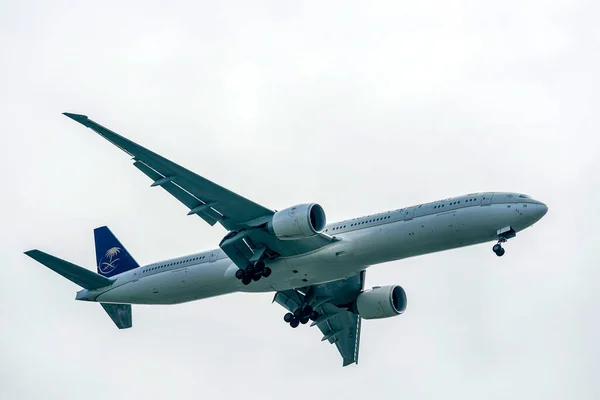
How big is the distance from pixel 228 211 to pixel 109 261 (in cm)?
1159

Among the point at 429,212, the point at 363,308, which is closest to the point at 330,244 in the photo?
the point at 429,212

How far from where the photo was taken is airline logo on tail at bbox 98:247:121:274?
51.7 meters

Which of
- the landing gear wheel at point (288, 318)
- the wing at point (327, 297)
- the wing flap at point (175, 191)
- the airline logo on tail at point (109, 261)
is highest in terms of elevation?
the airline logo on tail at point (109, 261)

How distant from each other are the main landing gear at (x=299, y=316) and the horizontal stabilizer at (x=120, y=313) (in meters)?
8.32

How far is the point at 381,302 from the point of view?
49.2 m

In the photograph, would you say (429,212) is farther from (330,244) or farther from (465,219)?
(330,244)

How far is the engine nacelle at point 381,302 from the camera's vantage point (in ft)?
161

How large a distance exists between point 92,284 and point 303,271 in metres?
12.0

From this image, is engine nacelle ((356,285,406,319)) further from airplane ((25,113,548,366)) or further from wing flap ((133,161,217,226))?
wing flap ((133,161,217,226))

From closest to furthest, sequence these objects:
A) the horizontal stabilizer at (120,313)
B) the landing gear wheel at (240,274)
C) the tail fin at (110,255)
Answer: the landing gear wheel at (240,274), the horizontal stabilizer at (120,313), the tail fin at (110,255)

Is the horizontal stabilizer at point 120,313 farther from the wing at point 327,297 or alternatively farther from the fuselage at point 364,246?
the wing at point 327,297

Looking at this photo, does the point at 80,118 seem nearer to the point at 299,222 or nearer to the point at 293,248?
the point at 299,222

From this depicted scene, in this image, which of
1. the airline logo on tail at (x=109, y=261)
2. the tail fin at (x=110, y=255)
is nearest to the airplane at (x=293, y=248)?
the tail fin at (x=110, y=255)

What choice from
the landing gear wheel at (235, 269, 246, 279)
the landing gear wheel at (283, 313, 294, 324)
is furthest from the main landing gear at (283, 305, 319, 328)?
the landing gear wheel at (235, 269, 246, 279)
